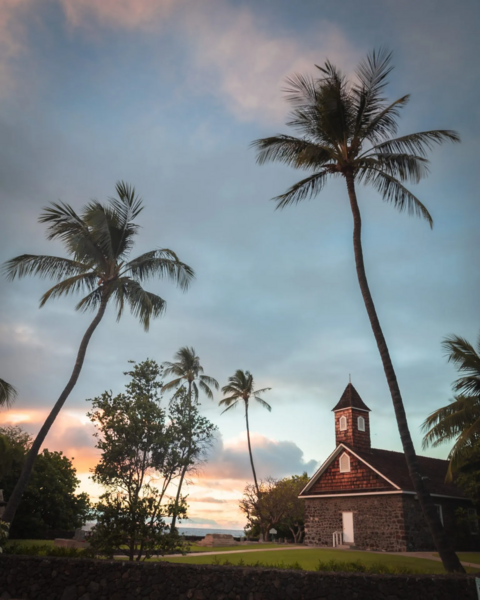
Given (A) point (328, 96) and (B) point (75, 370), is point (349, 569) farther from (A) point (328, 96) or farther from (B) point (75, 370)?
(A) point (328, 96)

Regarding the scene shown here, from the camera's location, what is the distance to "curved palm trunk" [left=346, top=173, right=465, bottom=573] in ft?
44.0

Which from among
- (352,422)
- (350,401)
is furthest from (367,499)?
(350,401)

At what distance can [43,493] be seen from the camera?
40406 millimetres

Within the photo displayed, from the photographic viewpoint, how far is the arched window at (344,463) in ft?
101

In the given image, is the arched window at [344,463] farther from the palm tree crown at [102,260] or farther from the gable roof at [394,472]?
the palm tree crown at [102,260]

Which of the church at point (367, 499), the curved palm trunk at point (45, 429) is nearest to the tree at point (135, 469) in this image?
the curved palm trunk at point (45, 429)

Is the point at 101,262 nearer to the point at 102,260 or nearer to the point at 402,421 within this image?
the point at 102,260

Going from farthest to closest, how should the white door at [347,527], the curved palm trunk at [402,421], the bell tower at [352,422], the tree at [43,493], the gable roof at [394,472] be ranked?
the tree at [43,493] < the bell tower at [352,422] < the white door at [347,527] < the gable roof at [394,472] < the curved palm trunk at [402,421]

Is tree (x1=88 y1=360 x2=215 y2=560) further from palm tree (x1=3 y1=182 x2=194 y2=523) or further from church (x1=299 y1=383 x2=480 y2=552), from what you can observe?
church (x1=299 y1=383 x2=480 y2=552)

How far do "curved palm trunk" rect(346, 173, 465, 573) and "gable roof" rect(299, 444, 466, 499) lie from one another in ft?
45.8

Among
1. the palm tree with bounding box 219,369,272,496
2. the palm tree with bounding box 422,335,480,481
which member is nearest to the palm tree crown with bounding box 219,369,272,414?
the palm tree with bounding box 219,369,272,496

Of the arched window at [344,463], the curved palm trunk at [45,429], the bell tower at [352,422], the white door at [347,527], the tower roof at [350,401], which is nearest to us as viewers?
the curved palm trunk at [45,429]

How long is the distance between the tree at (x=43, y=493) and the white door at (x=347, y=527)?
741 inches

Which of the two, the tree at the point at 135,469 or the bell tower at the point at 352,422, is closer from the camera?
the tree at the point at 135,469
